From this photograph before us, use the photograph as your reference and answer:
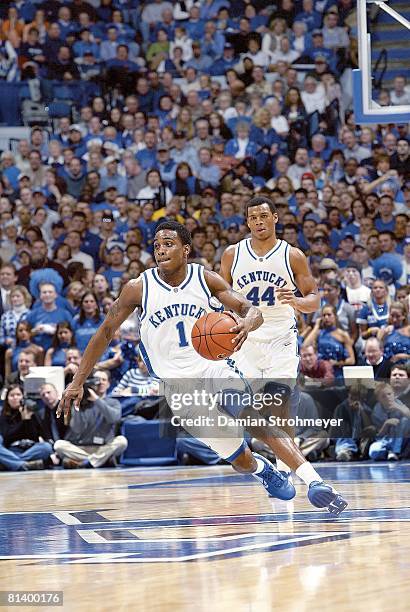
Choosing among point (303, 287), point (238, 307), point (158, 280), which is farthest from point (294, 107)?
point (238, 307)

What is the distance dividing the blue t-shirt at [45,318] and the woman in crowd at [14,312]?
6.2 inches

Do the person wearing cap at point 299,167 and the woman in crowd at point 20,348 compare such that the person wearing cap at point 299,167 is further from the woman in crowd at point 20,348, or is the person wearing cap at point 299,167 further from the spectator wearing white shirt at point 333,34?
the woman in crowd at point 20,348

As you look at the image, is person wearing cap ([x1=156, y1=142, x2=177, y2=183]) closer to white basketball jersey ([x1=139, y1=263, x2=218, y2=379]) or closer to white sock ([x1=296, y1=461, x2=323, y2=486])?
white basketball jersey ([x1=139, y1=263, x2=218, y2=379])

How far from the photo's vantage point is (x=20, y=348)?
12.2 metres

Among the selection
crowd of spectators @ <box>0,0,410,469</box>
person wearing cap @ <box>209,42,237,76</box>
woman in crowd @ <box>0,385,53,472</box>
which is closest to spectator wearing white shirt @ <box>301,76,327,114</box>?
crowd of spectators @ <box>0,0,410,469</box>

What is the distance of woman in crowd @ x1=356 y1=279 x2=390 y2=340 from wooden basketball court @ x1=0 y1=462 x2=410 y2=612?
3.14m

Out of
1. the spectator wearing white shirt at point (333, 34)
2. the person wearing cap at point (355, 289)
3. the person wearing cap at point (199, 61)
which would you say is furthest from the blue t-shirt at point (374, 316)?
the person wearing cap at point (199, 61)

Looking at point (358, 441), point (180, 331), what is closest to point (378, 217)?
point (358, 441)

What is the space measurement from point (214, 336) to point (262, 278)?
173 centimetres

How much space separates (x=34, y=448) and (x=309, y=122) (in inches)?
276

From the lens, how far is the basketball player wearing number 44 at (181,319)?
664 cm

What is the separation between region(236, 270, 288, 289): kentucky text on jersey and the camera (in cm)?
791

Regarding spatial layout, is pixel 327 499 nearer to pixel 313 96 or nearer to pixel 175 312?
pixel 175 312

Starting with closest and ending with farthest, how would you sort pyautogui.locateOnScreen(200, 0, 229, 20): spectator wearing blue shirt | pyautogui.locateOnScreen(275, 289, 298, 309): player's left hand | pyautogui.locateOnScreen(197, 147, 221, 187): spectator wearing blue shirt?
pyautogui.locateOnScreen(275, 289, 298, 309): player's left hand → pyautogui.locateOnScreen(197, 147, 221, 187): spectator wearing blue shirt → pyautogui.locateOnScreen(200, 0, 229, 20): spectator wearing blue shirt
